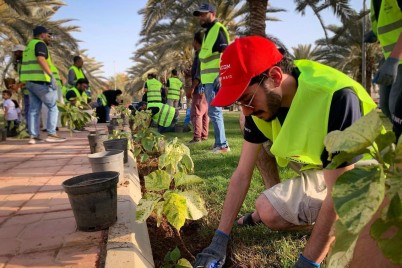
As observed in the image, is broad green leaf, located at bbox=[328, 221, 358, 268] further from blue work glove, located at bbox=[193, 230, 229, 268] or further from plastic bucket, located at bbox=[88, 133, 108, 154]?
plastic bucket, located at bbox=[88, 133, 108, 154]

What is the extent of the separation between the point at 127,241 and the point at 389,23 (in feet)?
6.00

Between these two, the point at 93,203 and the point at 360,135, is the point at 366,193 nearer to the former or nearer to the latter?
the point at 360,135

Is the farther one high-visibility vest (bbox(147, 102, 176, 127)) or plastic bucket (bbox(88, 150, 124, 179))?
high-visibility vest (bbox(147, 102, 176, 127))

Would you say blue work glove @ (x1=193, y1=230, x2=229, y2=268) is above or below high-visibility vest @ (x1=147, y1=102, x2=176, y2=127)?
below

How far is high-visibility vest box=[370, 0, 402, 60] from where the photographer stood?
1.83 metres

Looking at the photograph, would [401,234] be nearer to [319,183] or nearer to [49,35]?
[319,183]

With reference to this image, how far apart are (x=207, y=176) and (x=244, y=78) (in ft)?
6.42

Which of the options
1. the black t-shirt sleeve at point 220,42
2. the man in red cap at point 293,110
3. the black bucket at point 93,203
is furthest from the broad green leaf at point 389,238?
the black t-shirt sleeve at point 220,42

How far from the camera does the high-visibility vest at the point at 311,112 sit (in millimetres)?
1423

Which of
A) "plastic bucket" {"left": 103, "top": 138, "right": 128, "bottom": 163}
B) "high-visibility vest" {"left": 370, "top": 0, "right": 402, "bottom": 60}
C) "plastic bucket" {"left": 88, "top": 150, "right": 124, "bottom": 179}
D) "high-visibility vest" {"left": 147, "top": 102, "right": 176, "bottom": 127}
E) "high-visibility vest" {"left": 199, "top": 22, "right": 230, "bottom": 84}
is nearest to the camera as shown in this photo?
"high-visibility vest" {"left": 370, "top": 0, "right": 402, "bottom": 60}

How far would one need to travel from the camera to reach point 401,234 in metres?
0.58

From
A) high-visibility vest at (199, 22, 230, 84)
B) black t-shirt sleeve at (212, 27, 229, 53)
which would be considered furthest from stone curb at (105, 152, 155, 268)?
black t-shirt sleeve at (212, 27, 229, 53)

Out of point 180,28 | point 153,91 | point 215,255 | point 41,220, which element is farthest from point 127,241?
point 180,28

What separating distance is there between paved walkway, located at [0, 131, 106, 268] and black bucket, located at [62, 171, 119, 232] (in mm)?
62
